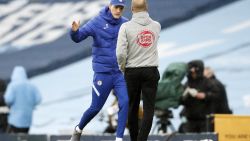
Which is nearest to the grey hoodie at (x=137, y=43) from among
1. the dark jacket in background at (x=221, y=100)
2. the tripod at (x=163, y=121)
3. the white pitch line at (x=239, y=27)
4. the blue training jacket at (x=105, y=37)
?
the blue training jacket at (x=105, y=37)

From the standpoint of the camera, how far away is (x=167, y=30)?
1998cm

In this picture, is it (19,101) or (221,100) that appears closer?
(221,100)

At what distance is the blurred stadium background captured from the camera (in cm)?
1917

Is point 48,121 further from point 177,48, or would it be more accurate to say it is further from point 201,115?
point 201,115

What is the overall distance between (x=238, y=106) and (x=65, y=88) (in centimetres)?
369

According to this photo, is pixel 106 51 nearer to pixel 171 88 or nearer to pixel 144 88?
pixel 144 88

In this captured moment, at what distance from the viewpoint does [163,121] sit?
671 inches

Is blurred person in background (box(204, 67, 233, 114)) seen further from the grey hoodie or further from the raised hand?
the grey hoodie

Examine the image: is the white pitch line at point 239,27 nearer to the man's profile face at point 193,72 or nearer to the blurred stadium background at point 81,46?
the blurred stadium background at point 81,46

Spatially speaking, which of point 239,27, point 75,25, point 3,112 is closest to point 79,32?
point 75,25

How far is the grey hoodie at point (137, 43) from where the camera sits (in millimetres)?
11125

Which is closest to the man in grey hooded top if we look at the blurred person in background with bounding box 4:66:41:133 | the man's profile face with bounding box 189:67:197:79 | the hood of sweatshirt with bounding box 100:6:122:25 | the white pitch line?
the hood of sweatshirt with bounding box 100:6:122:25

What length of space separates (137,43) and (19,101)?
21.3 feet

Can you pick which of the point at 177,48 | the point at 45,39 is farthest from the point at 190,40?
the point at 45,39
